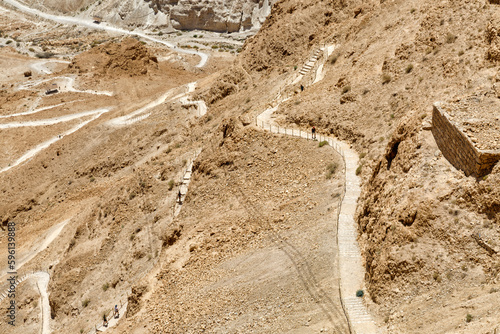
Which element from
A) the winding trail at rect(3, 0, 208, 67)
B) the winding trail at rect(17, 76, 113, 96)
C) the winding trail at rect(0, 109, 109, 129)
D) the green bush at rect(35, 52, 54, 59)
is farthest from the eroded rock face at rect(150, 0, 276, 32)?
the winding trail at rect(0, 109, 109, 129)

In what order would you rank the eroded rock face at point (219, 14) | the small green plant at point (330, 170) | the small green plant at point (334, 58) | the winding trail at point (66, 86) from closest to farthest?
the small green plant at point (330, 170) < the small green plant at point (334, 58) < the winding trail at point (66, 86) < the eroded rock face at point (219, 14)

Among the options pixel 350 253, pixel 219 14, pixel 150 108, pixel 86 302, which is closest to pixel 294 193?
pixel 350 253

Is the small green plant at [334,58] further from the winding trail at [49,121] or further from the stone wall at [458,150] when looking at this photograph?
the winding trail at [49,121]

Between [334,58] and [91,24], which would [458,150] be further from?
[91,24]

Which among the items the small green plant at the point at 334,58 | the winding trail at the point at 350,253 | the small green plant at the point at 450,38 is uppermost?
the small green plant at the point at 450,38

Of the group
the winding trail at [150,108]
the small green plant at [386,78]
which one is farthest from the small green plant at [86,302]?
the winding trail at [150,108]

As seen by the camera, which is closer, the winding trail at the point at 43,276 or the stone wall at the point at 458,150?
the stone wall at the point at 458,150
